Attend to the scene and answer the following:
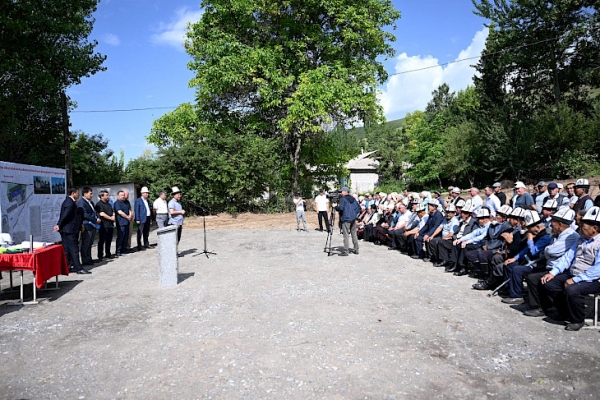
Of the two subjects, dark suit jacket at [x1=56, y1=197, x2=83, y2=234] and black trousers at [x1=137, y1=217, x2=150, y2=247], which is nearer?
dark suit jacket at [x1=56, y1=197, x2=83, y2=234]

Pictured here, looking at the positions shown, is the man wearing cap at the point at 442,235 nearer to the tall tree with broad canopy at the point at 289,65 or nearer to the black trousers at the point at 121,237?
the black trousers at the point at 121,237

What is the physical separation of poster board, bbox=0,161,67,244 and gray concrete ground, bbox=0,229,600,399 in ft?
10.8

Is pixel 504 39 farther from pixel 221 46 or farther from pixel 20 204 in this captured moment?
pixel 20 204

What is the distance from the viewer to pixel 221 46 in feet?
77.5

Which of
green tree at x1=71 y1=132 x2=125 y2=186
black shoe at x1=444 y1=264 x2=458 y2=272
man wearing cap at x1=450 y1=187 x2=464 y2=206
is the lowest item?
black shoe at x1=444 y1=264 x2=458 y2=272

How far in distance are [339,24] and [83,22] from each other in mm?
13771

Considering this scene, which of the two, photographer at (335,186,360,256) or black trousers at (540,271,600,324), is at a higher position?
photographer at (335,186,360,256)

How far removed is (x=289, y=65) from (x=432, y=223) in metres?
16.5

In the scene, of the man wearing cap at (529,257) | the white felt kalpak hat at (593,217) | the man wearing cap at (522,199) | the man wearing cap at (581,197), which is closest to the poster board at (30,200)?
the man wearing cap at (529,257)

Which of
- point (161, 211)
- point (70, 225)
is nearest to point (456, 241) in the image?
point (161, 211)

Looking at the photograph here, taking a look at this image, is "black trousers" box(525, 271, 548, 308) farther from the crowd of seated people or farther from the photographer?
the photographer

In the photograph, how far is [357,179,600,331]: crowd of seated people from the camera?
6070 mm

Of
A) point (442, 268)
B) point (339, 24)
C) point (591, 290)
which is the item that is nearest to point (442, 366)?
point (591, 290)

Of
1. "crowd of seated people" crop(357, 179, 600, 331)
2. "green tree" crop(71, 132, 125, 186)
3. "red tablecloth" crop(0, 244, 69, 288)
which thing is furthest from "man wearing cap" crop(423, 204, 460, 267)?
"green tree" crop(71, 132, 125, 186)
